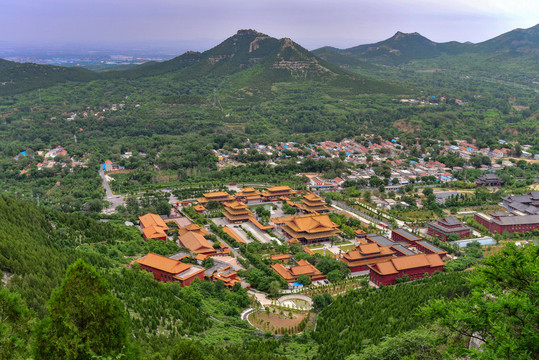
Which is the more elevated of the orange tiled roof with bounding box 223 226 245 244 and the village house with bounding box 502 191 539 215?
the village house with bounding box 502 191 539 215

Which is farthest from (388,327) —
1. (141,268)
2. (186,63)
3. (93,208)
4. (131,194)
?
(186,63)

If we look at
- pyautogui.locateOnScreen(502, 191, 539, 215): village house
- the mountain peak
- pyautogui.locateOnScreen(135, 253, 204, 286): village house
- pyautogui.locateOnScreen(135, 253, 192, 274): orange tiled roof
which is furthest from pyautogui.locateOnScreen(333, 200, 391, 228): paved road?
the mountain peak

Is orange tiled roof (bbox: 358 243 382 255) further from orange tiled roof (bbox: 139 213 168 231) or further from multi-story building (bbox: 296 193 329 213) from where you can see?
orange tiled roof (bbox: 139 213 168 231)

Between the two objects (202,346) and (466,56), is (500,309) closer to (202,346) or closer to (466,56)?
(202,346)

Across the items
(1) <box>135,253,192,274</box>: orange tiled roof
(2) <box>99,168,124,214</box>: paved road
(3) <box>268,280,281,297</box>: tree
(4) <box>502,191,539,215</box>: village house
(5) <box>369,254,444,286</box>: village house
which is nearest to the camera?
(3) <box>268,280,281,297</box>: tree

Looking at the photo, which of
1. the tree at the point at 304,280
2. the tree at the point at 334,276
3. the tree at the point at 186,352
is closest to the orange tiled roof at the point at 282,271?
the tree at the point at 304,280

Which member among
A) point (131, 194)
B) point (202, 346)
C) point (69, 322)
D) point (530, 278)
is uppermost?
point (530, 278)

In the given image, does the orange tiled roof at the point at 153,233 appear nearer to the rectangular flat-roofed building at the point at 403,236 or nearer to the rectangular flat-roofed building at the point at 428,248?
the rectangular flat-roofed building at the point at 403,236
